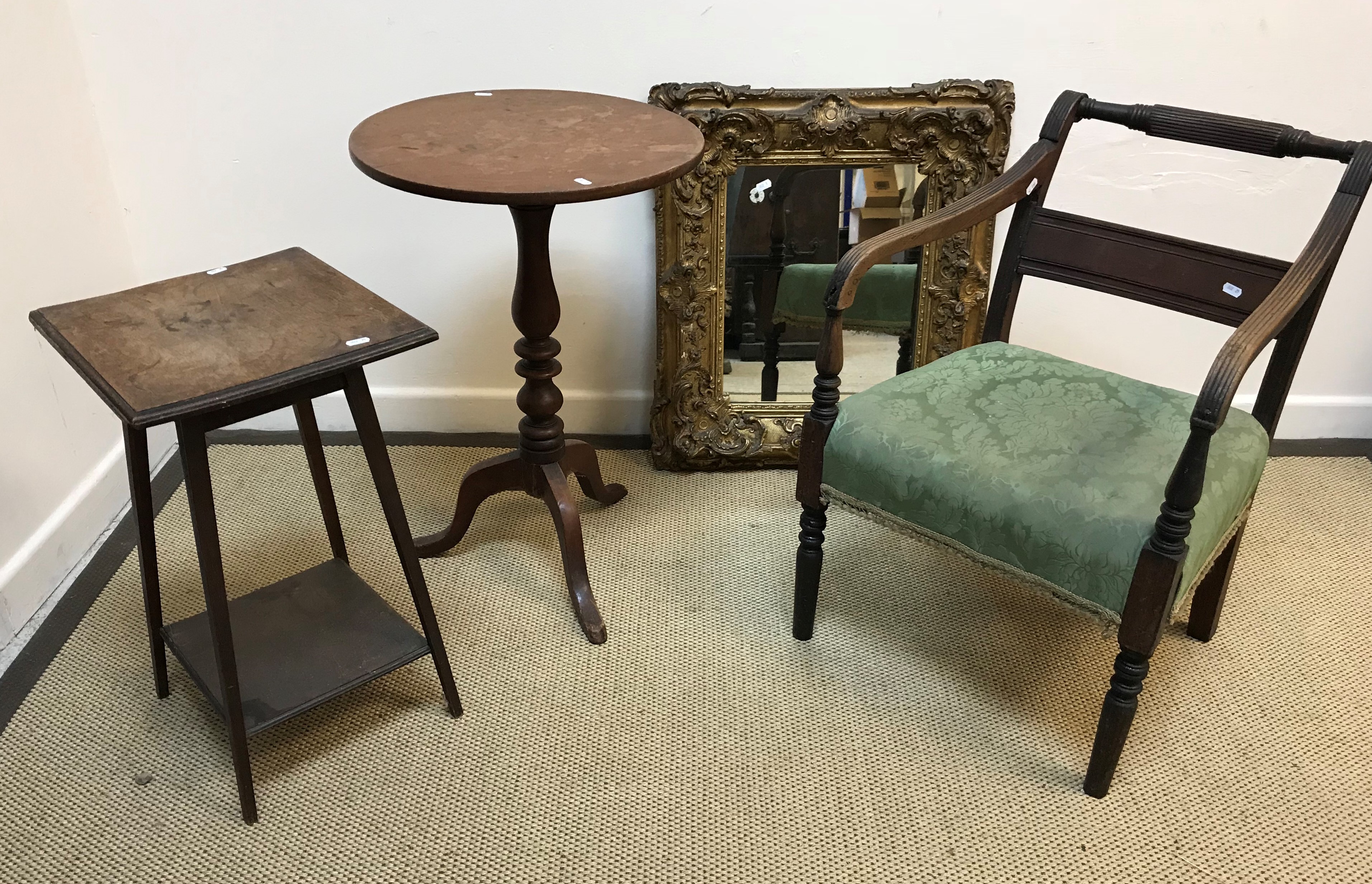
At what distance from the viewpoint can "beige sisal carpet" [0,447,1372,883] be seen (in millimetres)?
1528

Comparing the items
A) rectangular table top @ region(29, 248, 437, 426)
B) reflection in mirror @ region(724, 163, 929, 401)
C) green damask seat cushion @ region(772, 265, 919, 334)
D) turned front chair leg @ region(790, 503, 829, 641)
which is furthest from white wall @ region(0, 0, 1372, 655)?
turned front chair leg @ region(790, 503, 829, 641)

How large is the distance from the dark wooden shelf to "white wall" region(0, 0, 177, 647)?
1.53ft

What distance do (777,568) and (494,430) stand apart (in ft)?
2.78

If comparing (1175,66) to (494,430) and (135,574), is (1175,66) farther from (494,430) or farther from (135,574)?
(135,574)

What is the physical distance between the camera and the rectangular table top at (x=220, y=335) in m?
1.30

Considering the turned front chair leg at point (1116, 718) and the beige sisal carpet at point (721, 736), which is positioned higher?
the turned front chair leg at point (1116, 718)

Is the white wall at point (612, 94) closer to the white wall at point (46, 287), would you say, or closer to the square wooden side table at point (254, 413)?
the white wall at point (46, 287)

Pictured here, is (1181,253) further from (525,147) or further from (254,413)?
(254,413)

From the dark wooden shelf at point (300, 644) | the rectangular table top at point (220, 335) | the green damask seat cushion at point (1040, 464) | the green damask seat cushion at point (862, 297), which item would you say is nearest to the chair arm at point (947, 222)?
the green damask seat cushion at point (1040, 464)

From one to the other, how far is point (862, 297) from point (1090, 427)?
75 cm

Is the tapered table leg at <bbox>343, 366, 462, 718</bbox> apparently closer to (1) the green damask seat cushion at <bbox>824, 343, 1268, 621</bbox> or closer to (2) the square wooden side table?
(2) the square wooden side table

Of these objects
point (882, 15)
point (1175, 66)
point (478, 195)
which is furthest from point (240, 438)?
point (1175, 66)

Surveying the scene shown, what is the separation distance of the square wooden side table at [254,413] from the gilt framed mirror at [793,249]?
0.82 metres

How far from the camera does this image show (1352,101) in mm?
2178
